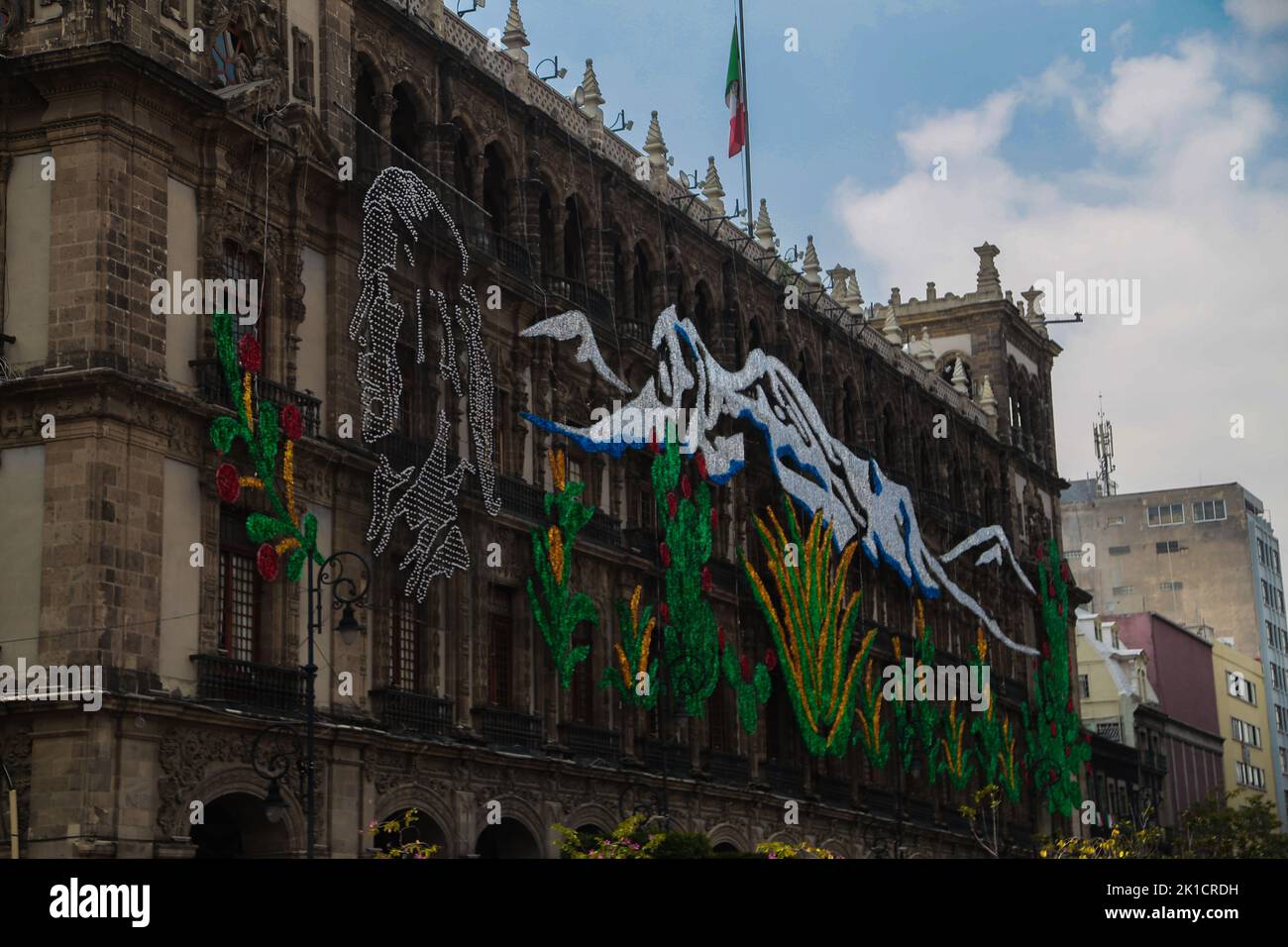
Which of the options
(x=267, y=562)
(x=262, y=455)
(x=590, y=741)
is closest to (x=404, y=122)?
(x=262, y=455)

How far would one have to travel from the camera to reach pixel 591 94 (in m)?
47.7

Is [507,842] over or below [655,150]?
below

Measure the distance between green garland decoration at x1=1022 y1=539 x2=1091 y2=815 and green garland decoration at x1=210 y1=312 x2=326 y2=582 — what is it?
42.5 meters

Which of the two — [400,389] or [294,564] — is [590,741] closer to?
[400,389]

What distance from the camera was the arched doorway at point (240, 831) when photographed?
3297 centimetres

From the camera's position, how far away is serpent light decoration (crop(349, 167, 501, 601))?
36750 mm

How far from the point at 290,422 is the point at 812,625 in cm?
2247

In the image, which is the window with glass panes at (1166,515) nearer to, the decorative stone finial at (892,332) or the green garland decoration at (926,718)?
the decorative stone finial at (892,332)

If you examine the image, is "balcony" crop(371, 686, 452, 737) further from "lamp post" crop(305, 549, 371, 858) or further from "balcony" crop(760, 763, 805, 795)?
"balcony" crop(760, 763, 805, 795)

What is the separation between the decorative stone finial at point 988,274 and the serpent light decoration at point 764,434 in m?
15.0

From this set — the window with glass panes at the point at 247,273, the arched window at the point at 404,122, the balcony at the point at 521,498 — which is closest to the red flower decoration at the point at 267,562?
the window with glass panes at the point at 247,273
